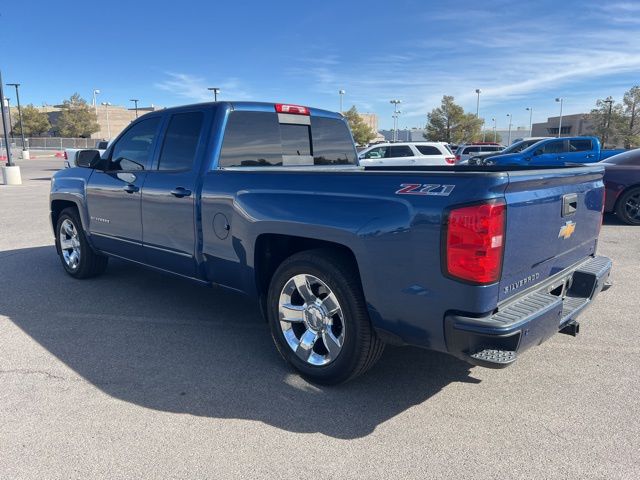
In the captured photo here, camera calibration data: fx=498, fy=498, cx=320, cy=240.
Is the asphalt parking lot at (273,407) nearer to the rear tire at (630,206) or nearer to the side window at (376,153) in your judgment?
the rear tire at (630,206)

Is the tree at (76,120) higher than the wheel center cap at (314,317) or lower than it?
higher

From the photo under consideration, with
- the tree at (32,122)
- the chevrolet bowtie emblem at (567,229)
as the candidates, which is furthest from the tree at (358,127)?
the chevrolet bowtie emblem at (567,229)

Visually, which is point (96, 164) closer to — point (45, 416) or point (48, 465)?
point (45, 416)

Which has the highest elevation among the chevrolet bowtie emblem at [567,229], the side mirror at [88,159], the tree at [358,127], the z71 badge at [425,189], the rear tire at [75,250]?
the tree at [358,127]

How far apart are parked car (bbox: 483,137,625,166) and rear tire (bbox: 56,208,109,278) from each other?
14988mm

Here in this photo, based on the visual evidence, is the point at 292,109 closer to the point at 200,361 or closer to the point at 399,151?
the point at 200,361

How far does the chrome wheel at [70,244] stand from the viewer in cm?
606

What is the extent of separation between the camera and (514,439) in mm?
2838

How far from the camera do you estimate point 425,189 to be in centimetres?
267

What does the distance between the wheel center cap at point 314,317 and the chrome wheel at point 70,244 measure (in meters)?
3.80

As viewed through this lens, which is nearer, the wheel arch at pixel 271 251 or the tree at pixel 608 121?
the wheel arch at pixel 271 251

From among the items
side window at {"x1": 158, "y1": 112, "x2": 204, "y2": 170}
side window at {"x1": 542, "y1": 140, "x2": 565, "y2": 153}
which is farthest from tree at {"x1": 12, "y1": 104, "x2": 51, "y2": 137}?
side window at {"x1": 158, "y1": 112, "x2": 204, "y2": 170}

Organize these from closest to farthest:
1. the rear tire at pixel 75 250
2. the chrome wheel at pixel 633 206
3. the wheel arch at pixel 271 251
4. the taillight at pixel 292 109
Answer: the wheel arch at pixel 271 251, the taillight at pixel 292 109, the rear tire at pixel 75 250, the chrome wheel at pixel 633 206

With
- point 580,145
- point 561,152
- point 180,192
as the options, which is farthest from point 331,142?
point 580,145
